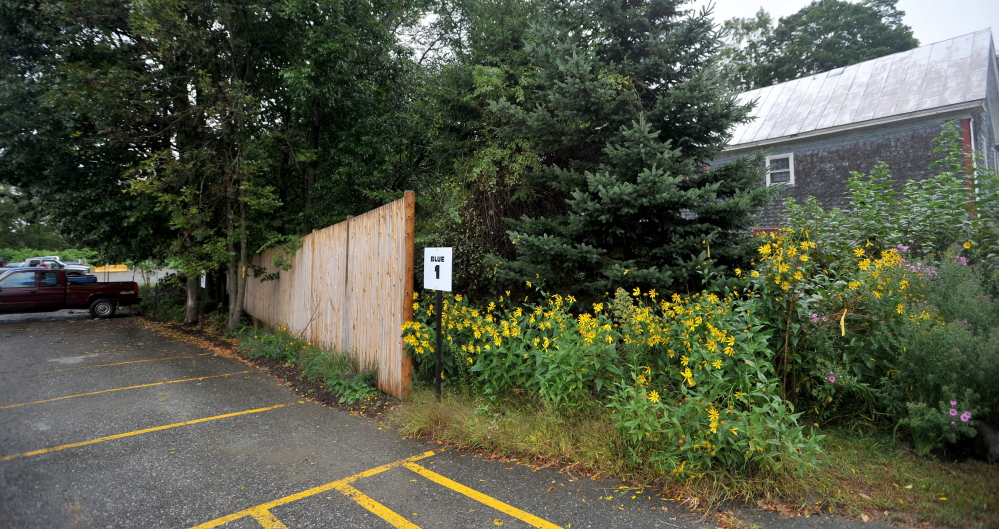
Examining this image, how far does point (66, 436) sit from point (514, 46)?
8246 mm

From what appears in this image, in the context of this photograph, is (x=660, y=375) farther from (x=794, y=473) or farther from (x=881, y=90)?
(x=881, y=90)

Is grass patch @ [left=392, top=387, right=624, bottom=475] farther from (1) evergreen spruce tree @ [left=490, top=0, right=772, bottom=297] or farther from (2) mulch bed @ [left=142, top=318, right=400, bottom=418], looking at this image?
(1) evergreen spruce tree @ [left=490, top=0, right=772, bottom=297]

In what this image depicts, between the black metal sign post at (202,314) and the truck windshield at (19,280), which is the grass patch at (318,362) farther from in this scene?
the truck windshield at (19,280)

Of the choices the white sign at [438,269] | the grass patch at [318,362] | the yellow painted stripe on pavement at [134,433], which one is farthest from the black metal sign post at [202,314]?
the white sign at [438,269]

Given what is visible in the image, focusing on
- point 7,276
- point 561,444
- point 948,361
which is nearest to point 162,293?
point 7,276

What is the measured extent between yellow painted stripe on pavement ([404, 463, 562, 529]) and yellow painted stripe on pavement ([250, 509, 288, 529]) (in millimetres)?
1091

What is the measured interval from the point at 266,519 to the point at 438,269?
106 inches

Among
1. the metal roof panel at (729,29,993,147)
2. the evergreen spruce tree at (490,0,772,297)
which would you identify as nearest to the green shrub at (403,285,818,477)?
the evergreen spruce tree at (490,0,772,297)

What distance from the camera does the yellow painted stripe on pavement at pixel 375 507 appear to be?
10.9ft

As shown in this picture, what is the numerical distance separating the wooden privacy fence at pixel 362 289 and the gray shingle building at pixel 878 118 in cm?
968

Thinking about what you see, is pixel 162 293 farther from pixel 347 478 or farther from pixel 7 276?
pixel 347 478

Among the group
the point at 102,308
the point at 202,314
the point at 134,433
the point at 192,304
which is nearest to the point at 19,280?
the point at 102,308

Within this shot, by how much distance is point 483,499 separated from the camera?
3.65 meters

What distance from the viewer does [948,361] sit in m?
3.87
